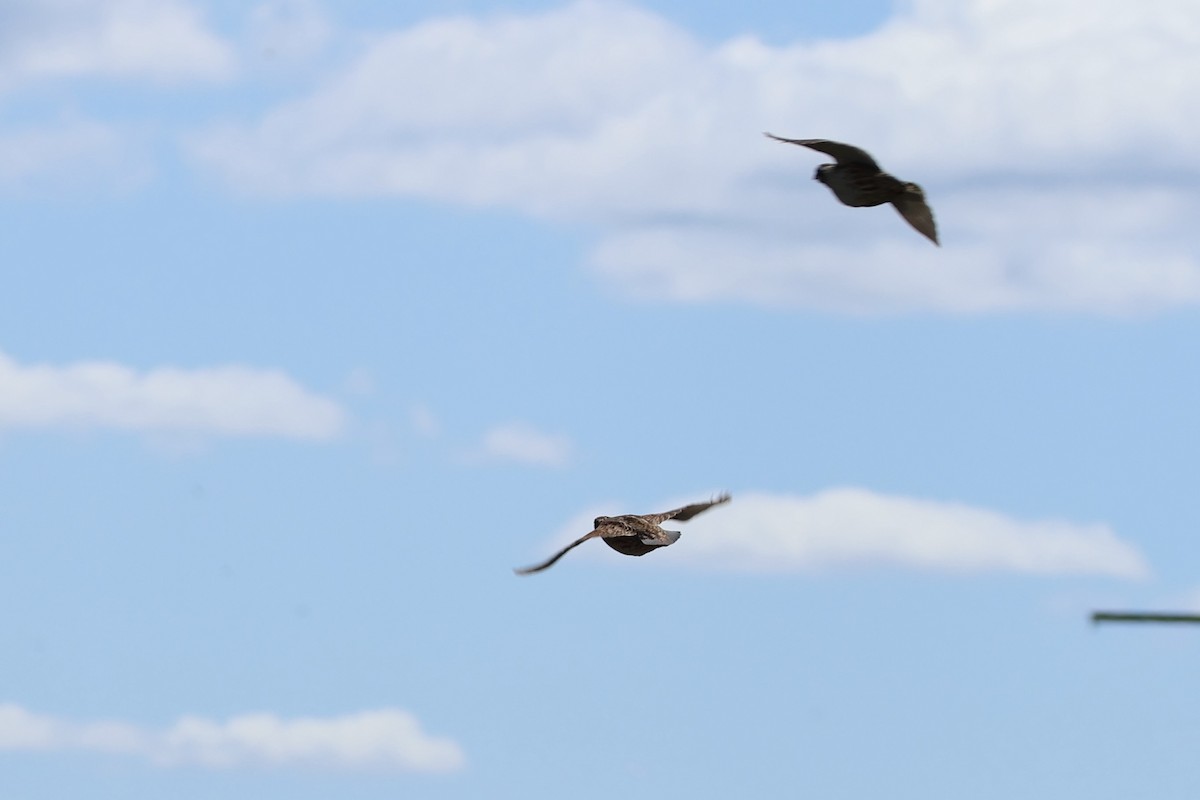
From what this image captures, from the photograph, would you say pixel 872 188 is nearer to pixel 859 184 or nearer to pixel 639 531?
pixel 859 184

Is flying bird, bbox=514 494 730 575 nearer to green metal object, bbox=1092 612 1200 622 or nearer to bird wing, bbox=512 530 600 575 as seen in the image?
bird wing, bbox=512 530 600 575

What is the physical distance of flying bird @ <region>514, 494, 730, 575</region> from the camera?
53375mm

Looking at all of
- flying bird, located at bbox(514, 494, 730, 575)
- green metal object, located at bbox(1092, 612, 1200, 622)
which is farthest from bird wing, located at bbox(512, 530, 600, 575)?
green metal object, located at bbox(1092, 612, 1200, 622)

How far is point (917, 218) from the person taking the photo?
49.1 metres

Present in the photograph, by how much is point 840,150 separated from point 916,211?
2.50m

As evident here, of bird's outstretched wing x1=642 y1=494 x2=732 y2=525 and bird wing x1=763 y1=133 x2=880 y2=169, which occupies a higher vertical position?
bird wing x1=763 y1=133 x2=880 y2=169

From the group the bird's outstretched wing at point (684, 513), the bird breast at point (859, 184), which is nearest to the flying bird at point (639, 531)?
the bird's outstretched wing at point (684, 513)

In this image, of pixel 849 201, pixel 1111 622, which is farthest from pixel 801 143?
pixel 1111 622

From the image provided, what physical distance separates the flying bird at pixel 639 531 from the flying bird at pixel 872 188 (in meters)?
8.14

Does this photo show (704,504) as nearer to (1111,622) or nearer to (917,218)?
(917,218)

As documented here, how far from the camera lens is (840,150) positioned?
157 feet

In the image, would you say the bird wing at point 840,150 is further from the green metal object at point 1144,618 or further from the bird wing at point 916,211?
the green metal object at point 1144,618

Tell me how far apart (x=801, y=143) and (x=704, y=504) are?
930 centimetres

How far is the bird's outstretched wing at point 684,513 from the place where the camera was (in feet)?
169
